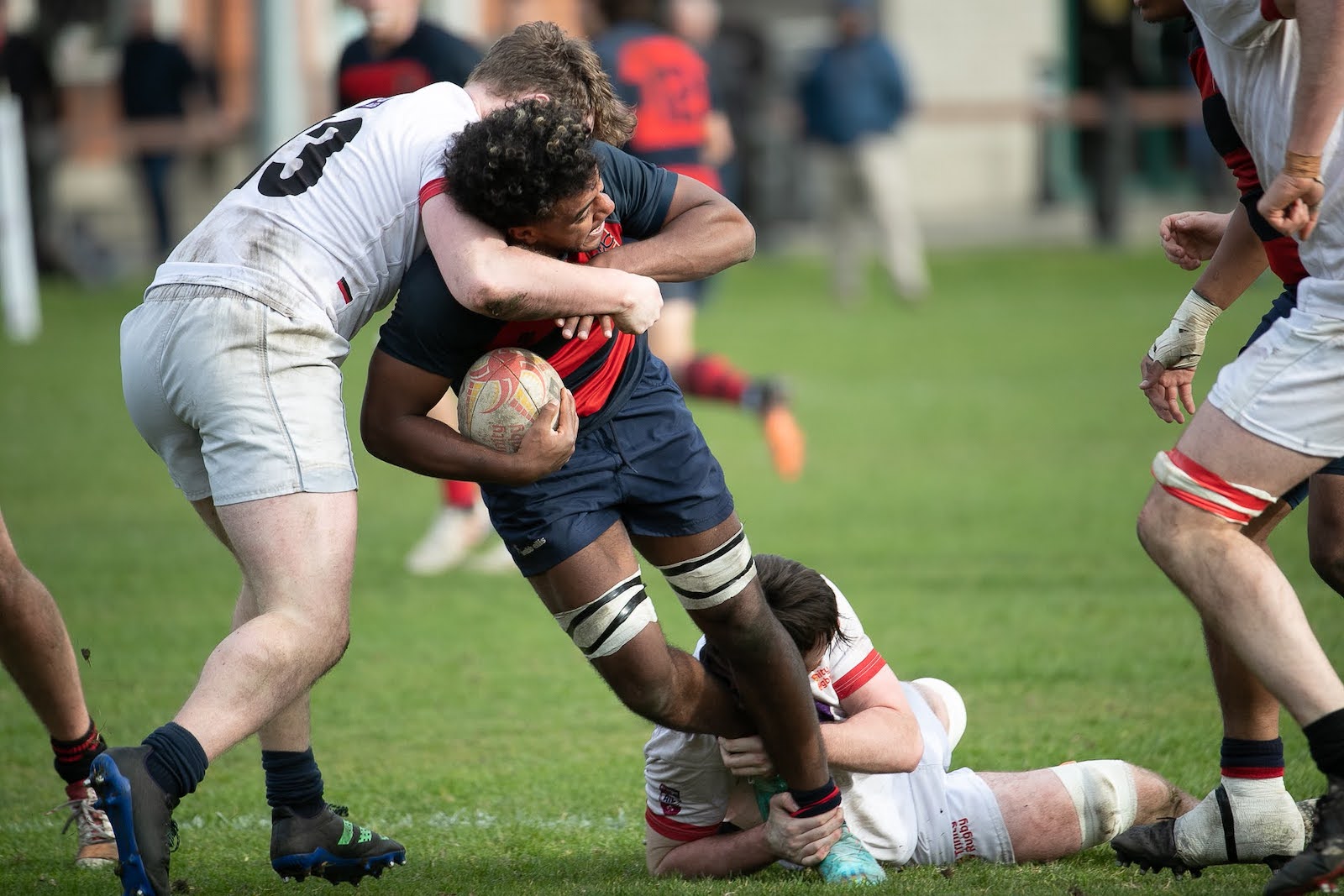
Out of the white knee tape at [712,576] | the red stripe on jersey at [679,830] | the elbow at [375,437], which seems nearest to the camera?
the elbow at [375,437]

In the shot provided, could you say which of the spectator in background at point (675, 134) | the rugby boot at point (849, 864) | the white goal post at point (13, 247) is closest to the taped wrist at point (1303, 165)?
the rugby boot at point (849, 864)

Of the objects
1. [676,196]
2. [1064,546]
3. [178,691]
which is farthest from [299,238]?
[1064,546]

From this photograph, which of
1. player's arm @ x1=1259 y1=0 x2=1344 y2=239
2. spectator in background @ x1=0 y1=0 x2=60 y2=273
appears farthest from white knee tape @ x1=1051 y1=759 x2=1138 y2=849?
spectator in background @ x1=0 y1=0 x2=60 y2=273

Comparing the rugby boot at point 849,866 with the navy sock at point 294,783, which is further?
the navy sock at point 294,783

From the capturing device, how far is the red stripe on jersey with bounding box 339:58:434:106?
816cm

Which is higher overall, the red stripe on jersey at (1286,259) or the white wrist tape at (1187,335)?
the red stripe on jersey at (1286,259)

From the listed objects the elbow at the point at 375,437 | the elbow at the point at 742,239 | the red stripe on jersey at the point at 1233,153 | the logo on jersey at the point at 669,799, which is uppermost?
the red stripe on jersey at the point at 1233,153

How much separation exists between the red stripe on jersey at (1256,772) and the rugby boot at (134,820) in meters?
2.66

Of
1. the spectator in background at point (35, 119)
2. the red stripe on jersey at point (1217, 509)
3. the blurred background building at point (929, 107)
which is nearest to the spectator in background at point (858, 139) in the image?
the blurred background building at point (929, 107)

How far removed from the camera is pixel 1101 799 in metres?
4.45

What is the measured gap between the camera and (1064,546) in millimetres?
8898

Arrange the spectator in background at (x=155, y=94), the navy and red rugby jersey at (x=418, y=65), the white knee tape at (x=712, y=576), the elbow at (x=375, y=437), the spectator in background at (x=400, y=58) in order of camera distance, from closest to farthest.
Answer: the elbow at (x=375, y=437), the white knee tape at (x=712, y=576), the spectator in background at (x=400, y=58), the navy and red rugby jersey at (x=418, y=65), the spectator in background at (x=155, y=94)

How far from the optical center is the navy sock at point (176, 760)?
3.74 m

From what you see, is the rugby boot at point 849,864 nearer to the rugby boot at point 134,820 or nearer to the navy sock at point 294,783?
the navy sock at point 294,783
